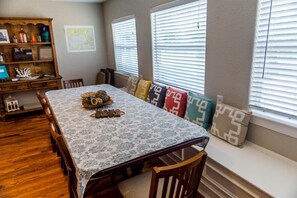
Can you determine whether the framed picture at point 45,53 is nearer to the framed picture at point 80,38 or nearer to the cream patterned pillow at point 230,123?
the framed picture at point 80,38

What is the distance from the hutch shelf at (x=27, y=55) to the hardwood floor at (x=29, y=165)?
2.68 ft

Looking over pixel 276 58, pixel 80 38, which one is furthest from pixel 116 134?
pixel 80 38

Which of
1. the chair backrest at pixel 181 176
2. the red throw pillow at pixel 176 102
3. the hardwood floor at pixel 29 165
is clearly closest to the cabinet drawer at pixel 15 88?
the hardwood floor at pixel 29 165

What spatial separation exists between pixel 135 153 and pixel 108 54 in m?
4.31

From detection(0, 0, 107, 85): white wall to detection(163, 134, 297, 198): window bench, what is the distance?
387cm

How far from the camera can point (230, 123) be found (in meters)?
1.99

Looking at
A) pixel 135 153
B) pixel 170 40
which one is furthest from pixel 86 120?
pixel 170 40

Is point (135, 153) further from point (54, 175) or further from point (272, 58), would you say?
point (54, 175)

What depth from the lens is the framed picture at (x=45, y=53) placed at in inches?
177

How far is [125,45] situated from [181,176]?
146 inches

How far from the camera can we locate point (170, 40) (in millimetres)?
3004

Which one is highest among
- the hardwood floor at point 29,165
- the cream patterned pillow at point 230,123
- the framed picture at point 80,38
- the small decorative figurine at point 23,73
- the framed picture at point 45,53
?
the framed picture at point 80,38

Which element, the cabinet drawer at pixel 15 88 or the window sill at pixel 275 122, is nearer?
the window sill at pixel 275 122

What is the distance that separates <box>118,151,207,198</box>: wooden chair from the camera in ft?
3.37
